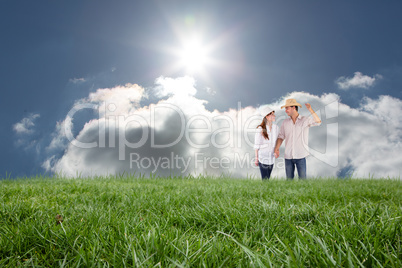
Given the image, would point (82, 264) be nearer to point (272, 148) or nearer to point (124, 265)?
point (124, 265)

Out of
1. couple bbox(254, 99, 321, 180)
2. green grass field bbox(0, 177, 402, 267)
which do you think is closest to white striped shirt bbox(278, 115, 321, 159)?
couple bbox(254, 99, 321, 180)

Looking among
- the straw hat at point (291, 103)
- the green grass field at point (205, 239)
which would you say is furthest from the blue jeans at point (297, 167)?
the green grass field at point (205, 239)

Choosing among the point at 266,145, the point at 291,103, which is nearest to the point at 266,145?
the point at 266,145

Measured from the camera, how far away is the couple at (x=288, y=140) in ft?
27.7

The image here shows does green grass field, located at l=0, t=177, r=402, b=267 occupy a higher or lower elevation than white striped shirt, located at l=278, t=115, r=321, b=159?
lower

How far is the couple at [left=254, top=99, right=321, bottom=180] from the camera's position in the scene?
332 inches

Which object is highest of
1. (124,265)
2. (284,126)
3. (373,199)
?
(284,126)

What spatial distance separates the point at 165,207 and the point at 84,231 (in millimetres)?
1187

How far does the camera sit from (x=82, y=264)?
1.50 metres

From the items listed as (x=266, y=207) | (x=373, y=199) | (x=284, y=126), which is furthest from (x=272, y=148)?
(x=266, y=207)

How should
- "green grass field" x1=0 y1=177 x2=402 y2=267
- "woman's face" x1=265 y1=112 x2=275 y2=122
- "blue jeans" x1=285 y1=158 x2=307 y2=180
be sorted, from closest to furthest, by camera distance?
"green grass field" x1=0 y1=177 x2=402 y2=267, "blue jeans" x1=285 y1=158 x2=307 y2=180, "woman's face" x1=265 y1=112 x2=275 y2=122

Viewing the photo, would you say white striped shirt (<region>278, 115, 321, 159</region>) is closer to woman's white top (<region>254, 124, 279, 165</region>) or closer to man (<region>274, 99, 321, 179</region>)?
man (<region>274, 99, 321, 179</region>)

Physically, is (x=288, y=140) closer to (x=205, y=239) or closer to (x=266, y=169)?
(x=266, y=169)

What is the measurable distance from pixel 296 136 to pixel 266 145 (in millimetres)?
983
